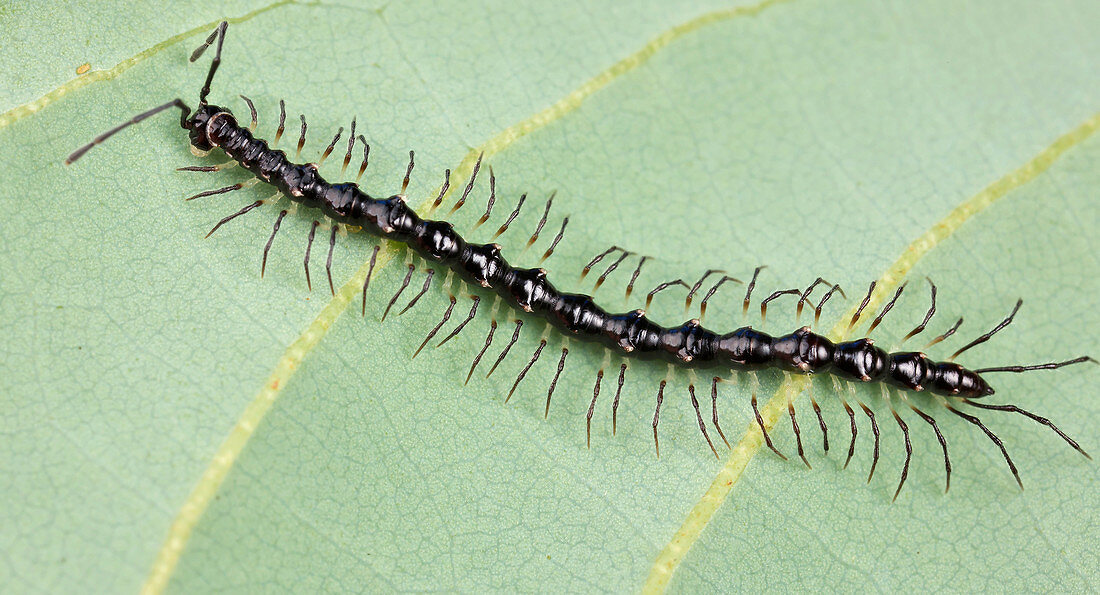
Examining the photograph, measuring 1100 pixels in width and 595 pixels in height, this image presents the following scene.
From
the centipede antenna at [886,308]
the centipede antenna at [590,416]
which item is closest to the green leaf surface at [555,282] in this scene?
the centipede antenna at [590,416]

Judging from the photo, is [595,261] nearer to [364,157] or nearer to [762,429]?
[762,429]

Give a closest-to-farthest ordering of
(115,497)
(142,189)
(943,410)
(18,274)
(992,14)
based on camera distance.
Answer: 1. (115,497)
2. (18,274)
3. (142,189)
4. (943,410)
5. (992,14)

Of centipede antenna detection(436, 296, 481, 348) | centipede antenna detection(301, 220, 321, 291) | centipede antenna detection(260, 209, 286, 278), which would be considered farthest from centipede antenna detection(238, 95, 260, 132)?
centipede antenna detection(436, 296, 481, 348)

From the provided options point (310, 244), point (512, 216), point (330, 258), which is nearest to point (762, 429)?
point (512, 216)

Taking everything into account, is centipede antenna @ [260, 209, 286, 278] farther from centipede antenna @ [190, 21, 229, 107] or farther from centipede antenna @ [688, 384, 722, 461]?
centipede antenna @ [688, 384, 722, 461]

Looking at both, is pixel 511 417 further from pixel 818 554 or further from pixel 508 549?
pixel 818 554

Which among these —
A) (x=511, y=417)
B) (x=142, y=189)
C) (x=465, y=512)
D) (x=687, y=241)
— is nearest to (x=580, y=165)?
(x=687, y=241)

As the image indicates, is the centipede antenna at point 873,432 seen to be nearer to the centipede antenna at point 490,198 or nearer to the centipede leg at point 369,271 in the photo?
the centipede antenna at point 490,198
